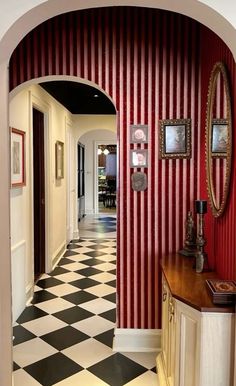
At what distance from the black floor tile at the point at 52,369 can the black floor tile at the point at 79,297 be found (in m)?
1.20

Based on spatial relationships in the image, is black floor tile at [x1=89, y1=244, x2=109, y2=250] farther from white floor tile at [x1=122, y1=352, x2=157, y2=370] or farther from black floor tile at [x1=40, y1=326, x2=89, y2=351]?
white floor tile at [x1=122, y1=352, x2=157, y2=370]

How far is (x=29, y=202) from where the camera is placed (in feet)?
14.0

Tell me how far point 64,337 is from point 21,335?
1.31 ft

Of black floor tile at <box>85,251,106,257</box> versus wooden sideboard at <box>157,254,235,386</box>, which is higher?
wooden sideboard at <box>157,254,235,386</box>

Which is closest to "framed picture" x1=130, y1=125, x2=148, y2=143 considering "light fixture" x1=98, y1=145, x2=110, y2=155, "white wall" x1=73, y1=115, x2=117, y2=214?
"white wall" x1=73, y1=115, x2=117, y2=214

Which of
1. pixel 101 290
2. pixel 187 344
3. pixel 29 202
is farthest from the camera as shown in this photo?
pixel 101 290

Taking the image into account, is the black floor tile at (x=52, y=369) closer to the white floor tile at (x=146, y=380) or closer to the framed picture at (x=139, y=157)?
the white floor tile at (x=146, y=380)

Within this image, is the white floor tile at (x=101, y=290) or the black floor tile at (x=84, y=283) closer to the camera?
the white floor tile at (x=101, y=290)

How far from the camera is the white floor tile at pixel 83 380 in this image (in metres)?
2.58

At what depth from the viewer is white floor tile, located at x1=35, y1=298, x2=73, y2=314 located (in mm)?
3939

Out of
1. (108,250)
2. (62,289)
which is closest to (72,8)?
(62,289)

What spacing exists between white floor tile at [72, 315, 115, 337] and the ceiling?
284 cm

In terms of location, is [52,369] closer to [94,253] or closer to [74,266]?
[74,266]

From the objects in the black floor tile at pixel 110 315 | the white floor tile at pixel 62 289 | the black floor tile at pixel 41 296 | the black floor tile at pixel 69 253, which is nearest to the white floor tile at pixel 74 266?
the black floor tile at pixel 69 253
